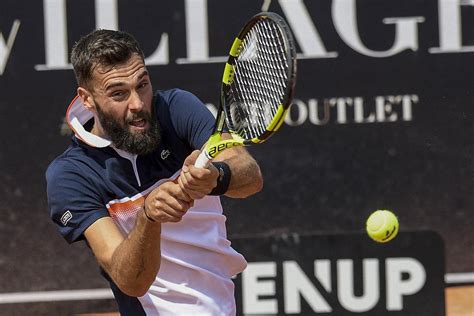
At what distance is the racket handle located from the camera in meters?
2.62

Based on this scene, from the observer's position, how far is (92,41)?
10.4ft

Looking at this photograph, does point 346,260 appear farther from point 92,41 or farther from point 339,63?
point 92,41

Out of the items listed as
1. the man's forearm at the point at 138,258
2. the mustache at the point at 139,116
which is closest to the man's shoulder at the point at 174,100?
the mustache at the point at 139,116

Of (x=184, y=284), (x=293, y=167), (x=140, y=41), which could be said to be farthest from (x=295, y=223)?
(x=184, y=284)

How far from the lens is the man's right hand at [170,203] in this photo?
102 inches

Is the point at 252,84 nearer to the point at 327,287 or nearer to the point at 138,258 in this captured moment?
the point at 138,258

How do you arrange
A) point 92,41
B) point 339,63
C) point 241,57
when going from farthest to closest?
point 339,63
point 92,41
point 241,57

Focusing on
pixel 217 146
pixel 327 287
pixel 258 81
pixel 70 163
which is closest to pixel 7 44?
pixel 70 163

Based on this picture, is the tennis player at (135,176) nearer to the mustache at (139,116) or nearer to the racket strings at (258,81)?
the mustache at (139,116)

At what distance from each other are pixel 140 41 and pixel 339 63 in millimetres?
812

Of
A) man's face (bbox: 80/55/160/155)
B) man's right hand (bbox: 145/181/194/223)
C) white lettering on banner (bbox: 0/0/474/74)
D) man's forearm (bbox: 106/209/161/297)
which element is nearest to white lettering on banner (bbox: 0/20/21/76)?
white lettering on banner (bbox: 0/0/474/74)

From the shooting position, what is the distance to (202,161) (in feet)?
8.64

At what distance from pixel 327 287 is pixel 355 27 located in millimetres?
1077

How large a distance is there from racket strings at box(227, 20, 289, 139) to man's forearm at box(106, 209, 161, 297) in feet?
1.14
